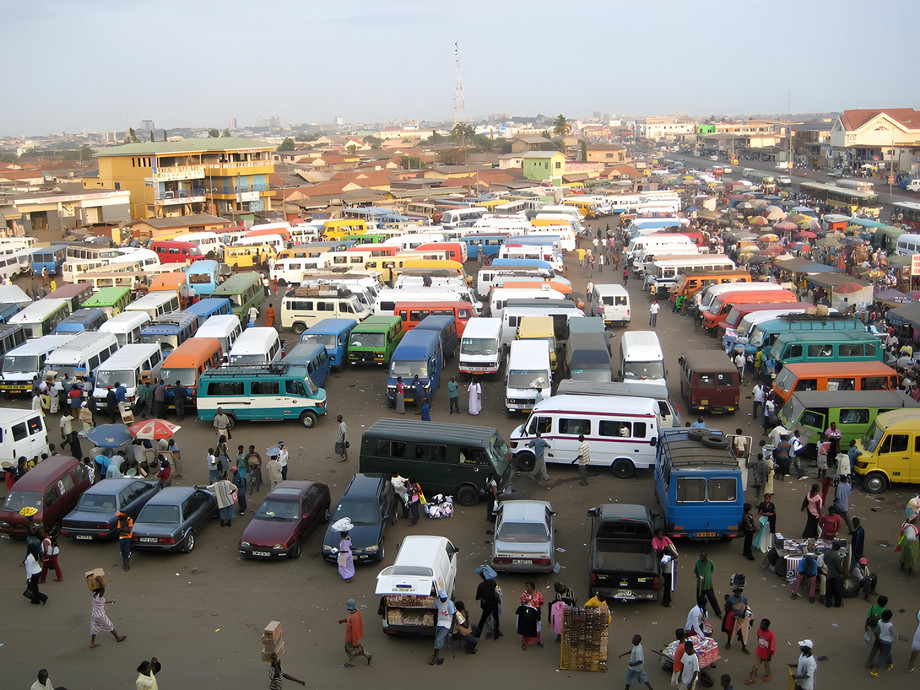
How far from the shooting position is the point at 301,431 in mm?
21328

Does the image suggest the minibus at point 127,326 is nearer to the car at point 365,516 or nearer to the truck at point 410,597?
the car at point 365,516

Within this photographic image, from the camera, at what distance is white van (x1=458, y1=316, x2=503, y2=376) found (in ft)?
80.4

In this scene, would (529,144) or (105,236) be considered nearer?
(105,236)

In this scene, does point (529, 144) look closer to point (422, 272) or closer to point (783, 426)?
point (422, 272)

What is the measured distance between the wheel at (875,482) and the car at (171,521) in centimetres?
1301

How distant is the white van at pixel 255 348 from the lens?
23.7m

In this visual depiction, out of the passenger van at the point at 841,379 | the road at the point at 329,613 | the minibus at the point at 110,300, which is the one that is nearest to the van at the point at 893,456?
the road at the point at 329,613

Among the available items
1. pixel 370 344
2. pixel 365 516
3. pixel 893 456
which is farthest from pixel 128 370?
pixel 893 456

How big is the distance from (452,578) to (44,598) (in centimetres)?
655

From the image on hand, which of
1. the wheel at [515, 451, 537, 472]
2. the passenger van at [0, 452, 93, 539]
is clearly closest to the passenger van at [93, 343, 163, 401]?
the passenger van at [0, 452, 93, 539]

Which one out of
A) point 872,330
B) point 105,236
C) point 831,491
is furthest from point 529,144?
point 831,491

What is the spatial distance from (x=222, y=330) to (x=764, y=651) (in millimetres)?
19729

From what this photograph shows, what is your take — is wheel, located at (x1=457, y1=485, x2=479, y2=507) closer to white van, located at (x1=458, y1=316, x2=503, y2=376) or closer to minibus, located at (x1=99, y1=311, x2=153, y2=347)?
white van, located at (x1=458, y1=316, x2=503, y2=376)

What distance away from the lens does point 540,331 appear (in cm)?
2528
